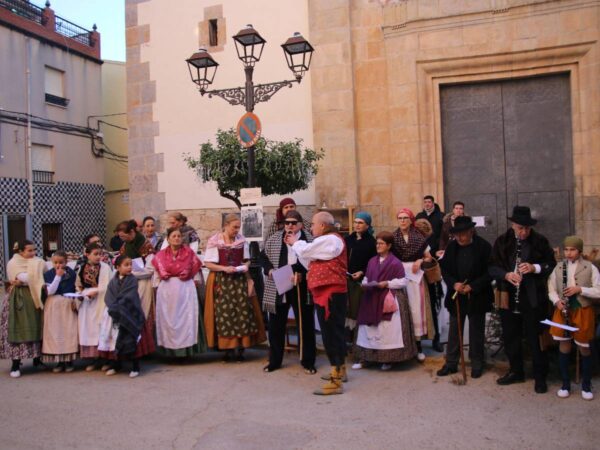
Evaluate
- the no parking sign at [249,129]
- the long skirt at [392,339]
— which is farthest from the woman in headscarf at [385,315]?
the no parking sign at [249,129]

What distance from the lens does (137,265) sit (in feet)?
22.9

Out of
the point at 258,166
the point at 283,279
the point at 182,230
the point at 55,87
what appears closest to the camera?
the point at 283,279

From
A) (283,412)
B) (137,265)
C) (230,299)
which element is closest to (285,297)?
(230,299)

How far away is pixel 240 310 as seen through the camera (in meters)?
6.76

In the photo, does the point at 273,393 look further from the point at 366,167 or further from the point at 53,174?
the point at 53,174

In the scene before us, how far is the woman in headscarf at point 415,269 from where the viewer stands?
641cm

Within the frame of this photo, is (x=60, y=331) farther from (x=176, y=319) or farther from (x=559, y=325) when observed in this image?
(x=559, y=325)

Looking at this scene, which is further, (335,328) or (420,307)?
(420,307)

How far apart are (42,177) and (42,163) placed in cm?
48

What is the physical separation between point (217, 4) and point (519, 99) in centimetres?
641

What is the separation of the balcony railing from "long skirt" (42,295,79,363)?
46.0ft

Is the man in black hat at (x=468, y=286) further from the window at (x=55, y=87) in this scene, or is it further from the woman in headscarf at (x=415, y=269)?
the window at (x=55, y=87)

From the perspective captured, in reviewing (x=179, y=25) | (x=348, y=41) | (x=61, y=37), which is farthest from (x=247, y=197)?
(x=61, y=37)

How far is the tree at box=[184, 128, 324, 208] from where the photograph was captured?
9.35 m
